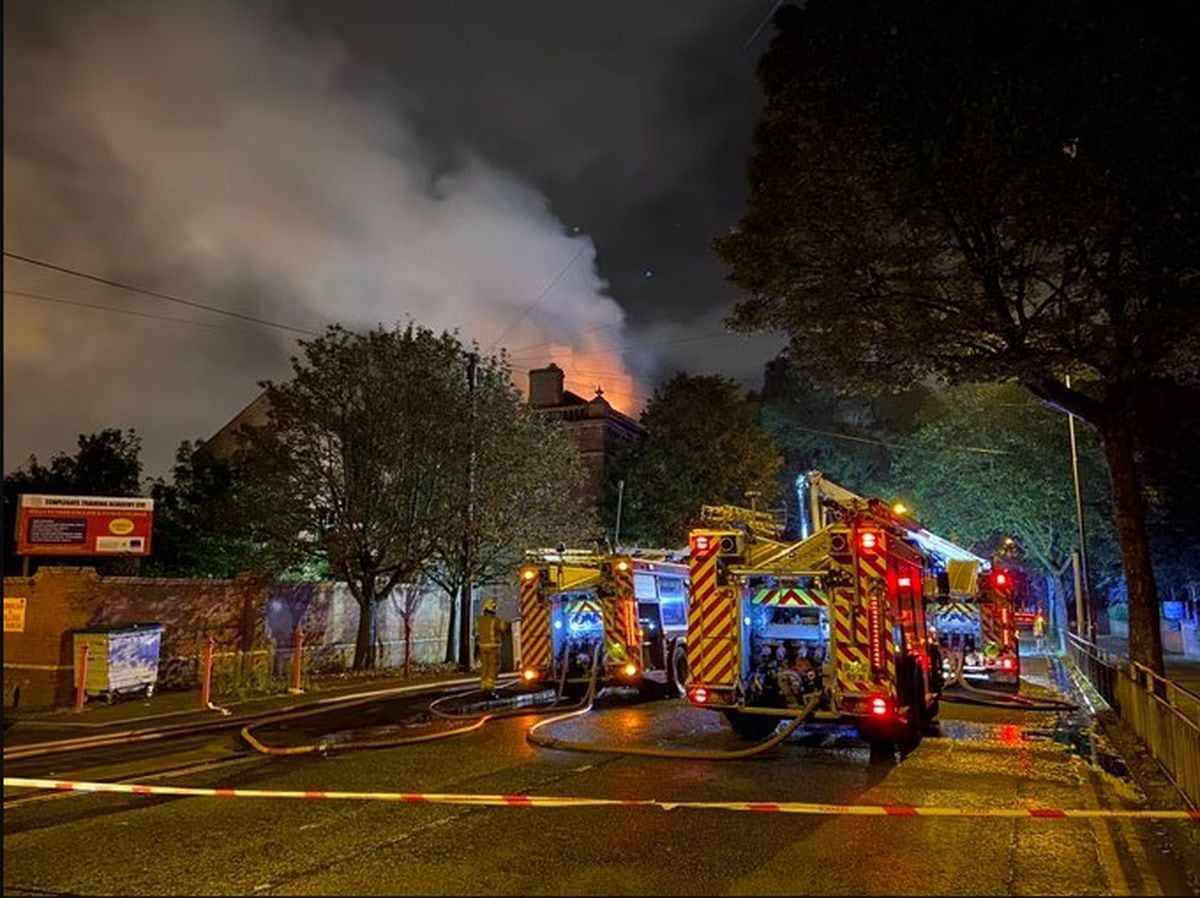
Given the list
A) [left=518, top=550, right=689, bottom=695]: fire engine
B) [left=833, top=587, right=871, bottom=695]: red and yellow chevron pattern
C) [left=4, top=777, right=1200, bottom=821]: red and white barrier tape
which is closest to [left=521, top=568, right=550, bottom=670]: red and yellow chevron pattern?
[left=518, top=550, right=689, bottom=695]: fire engine

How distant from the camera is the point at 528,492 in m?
23.0

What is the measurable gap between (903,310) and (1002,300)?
1.29 metres

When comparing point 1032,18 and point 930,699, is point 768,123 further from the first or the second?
point 930,699

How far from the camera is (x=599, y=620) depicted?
50.1 ft

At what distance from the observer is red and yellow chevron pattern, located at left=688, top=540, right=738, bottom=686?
10641 millimetres

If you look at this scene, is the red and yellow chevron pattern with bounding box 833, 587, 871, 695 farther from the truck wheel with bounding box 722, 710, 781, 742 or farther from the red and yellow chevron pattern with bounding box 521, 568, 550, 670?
the red and yellow chevron pattern with bounding box 521, 568, 550, 670

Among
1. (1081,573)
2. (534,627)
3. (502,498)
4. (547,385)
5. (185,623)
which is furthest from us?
(547,385)

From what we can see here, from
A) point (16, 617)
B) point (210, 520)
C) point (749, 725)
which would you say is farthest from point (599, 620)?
point (210, 520)

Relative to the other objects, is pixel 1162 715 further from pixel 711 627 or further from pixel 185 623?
pixel 185 623

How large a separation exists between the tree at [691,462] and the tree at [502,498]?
9083mm

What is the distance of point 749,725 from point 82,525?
12.0 metres

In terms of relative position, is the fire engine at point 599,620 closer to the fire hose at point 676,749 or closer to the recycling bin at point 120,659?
the fire hose at point 676,749

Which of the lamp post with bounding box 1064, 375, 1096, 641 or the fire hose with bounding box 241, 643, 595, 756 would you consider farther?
the lamp post with bounding box 1064, 375, 1096, 641

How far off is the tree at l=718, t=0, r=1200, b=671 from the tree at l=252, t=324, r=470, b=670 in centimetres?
893
